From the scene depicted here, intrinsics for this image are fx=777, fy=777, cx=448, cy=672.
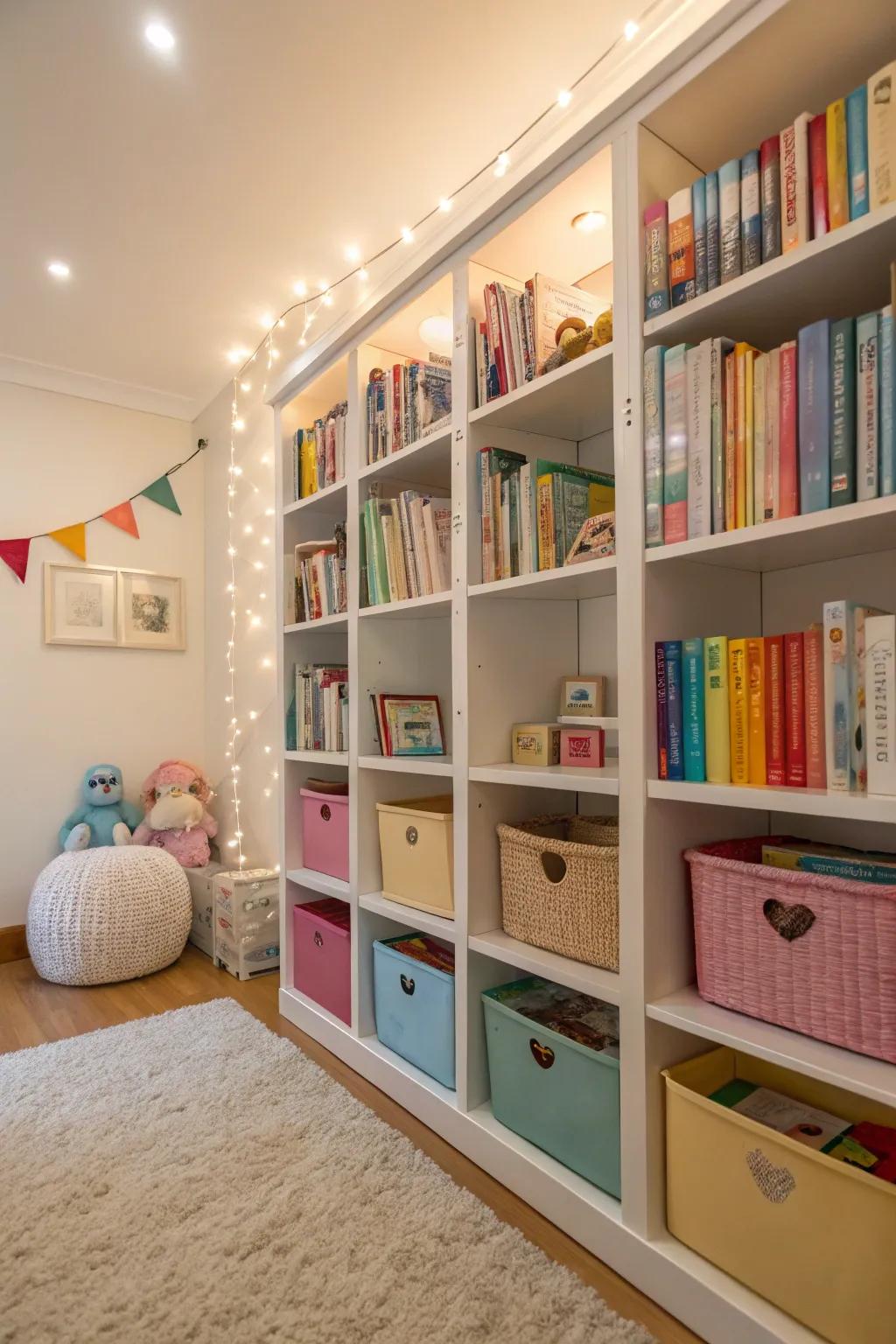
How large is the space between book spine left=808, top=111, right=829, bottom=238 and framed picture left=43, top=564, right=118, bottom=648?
2.97 metres

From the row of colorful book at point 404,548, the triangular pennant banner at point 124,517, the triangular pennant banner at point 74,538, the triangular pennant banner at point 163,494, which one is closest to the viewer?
the row of colorful book at point 404,548

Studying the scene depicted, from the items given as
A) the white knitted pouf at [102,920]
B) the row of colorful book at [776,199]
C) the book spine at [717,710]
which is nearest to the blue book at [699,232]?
the row of colorful book at [776,199]

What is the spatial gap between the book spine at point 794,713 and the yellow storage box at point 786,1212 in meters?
0.51

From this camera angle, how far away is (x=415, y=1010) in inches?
71.9

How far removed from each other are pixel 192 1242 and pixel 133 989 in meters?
1.42

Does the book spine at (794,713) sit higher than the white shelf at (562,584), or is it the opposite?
the white shelf at (562,584)

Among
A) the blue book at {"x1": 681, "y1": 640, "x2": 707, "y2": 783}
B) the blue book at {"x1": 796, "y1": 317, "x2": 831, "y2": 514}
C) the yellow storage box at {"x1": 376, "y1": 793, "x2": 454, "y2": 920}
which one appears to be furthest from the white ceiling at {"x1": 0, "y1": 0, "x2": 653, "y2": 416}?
the yellow storage box at {"x1": 376, "y1": 793, "x2": 454, "y2": 920}

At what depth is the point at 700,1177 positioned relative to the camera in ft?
3.90

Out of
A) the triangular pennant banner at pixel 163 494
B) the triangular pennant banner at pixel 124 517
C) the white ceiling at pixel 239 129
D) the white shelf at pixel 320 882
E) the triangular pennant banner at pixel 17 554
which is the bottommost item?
the white shelf at pixel 320 882

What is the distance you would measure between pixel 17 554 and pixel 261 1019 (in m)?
2.05

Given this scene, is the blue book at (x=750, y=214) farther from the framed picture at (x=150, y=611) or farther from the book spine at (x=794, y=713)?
the framed picture at (x=150, y=611)

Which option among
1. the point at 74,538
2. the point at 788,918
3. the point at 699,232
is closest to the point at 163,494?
the point at 74,538

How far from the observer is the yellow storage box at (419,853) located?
A: 1.75 metres

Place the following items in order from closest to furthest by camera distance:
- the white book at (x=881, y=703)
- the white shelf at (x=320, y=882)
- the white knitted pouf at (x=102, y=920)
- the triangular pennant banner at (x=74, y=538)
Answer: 1. the white book at (x=881, y=703)
2. the white shelf at (x=320, y=882)
3. the white knitted pouf at (x=102, y=920)
4. the triangular pennant banner at (x=74, y=538)
